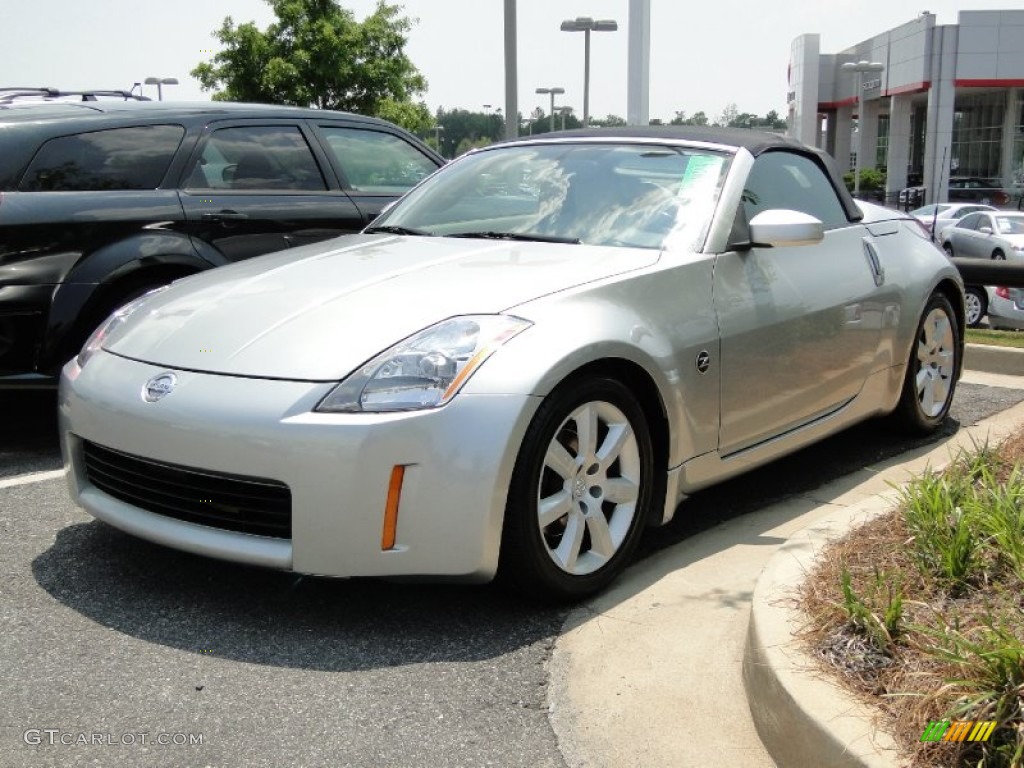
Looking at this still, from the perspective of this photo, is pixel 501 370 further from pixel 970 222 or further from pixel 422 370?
pixel 970 222

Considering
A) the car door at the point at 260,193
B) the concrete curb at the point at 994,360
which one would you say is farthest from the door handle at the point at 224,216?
the concrete curb at the point at 994,360

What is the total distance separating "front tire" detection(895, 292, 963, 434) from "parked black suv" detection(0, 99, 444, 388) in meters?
3.17

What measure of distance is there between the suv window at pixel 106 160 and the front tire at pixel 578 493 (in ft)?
10.4

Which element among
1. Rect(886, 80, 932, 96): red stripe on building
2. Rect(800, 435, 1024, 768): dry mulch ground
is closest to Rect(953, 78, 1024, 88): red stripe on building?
Rect(886, 80, 932, 96): red stripe on building

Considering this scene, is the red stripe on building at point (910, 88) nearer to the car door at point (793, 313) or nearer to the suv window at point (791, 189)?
the suv window at point (791, 189)

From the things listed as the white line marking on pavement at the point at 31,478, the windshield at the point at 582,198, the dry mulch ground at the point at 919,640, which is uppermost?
the windshield at the point at 582,198

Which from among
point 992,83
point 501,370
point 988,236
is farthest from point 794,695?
point 992,83

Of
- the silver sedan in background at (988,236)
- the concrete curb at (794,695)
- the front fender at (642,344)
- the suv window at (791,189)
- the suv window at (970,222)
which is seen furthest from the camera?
the suv window at (970,222)

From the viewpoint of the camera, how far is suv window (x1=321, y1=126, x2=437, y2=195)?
6750mm

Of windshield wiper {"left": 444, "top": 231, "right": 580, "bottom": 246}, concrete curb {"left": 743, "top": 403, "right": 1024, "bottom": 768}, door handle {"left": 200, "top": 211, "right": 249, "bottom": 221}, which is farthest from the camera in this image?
door handle {"left": 200, "top": 211, "right": 249, "bottom": 221}

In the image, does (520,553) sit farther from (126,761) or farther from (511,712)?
(126,761)

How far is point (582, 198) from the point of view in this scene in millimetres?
4418

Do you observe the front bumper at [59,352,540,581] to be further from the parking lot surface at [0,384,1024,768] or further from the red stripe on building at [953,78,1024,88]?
the red stripe on building at [953,78,1024,88]

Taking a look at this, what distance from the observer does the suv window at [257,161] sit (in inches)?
236
